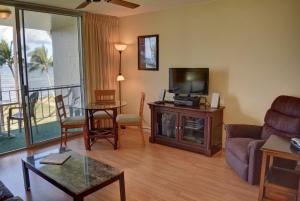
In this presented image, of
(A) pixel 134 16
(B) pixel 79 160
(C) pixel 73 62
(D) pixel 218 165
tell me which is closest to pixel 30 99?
(C) pixel 73 62

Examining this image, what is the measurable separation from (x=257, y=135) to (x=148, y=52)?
254 cm

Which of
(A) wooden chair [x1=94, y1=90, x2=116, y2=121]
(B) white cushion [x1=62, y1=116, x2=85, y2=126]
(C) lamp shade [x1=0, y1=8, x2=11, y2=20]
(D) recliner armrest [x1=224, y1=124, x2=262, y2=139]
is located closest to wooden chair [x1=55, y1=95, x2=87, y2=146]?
(B) white cushion [x1=62, y1=116, x2=85, y2=126]

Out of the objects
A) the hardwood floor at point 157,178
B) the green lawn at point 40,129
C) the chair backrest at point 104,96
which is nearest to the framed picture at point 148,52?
the chair backrest at point 104,96

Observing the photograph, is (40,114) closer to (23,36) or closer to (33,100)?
(33,100)

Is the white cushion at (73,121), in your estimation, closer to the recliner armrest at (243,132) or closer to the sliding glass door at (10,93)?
the sliding glass door at (10,93)

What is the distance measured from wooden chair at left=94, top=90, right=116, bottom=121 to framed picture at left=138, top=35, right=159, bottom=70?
0.85 metres

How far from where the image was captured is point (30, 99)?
4.23m

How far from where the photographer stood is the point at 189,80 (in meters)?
4.05

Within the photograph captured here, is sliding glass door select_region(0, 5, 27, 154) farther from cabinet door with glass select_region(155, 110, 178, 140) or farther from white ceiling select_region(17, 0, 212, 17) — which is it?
cabinet door with glass select_region(155, 110, 178, 140)

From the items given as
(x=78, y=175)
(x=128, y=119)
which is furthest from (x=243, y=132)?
(x=78, y=175)

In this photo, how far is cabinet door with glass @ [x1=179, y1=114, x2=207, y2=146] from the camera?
12.3 ft

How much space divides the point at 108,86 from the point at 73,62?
85 cm

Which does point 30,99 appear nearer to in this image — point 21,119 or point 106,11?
point 21,119

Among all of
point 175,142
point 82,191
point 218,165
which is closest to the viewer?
point 82,191
